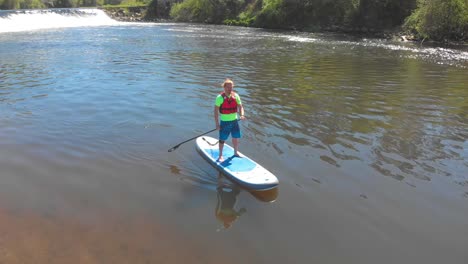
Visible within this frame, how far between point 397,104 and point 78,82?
13965 mm

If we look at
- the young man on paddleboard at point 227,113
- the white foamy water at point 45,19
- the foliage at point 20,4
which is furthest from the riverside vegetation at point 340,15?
the young man on paddleboard at point 227,113

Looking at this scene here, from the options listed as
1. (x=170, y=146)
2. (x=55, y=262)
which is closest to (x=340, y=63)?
(x=170, y=146)

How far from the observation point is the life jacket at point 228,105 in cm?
855

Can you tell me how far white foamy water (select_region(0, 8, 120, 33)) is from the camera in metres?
49.2

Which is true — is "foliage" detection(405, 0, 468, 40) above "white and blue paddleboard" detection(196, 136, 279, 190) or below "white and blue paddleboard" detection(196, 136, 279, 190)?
above

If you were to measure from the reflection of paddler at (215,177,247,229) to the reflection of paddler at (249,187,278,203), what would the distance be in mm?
377

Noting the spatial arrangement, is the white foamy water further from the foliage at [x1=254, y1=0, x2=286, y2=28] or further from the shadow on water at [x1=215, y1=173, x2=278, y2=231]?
the shadow on water at [x1=215, y1=173, x2=278, y2=231]

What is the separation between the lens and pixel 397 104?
14367 mm

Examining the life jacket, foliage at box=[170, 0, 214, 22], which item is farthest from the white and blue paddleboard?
foliage at box=[170, 0, 214, 22]

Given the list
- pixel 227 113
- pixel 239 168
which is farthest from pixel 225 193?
pixel 227 113

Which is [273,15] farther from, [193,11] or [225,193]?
[225,193]

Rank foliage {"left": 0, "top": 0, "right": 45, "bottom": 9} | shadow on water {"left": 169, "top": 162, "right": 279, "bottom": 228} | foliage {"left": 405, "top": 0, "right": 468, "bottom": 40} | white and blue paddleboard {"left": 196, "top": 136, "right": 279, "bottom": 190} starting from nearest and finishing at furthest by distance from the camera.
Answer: shadow on water {"left": 169, "top": 162, "right": 279, "bottom": 228}, white and blue paddleboard {"left": 196, "top": 136, "right": 279, "bottom": 190}, foliage {"left": 405, "top": 0, "right": 468, "bottom": 40}, foliage {"left": 0, "top": 0, "right": 45, "bottom": 9}

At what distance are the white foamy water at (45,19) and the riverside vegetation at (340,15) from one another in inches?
768

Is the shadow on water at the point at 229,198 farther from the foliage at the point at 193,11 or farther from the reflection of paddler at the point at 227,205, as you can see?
the foliage at the point at 193,11
